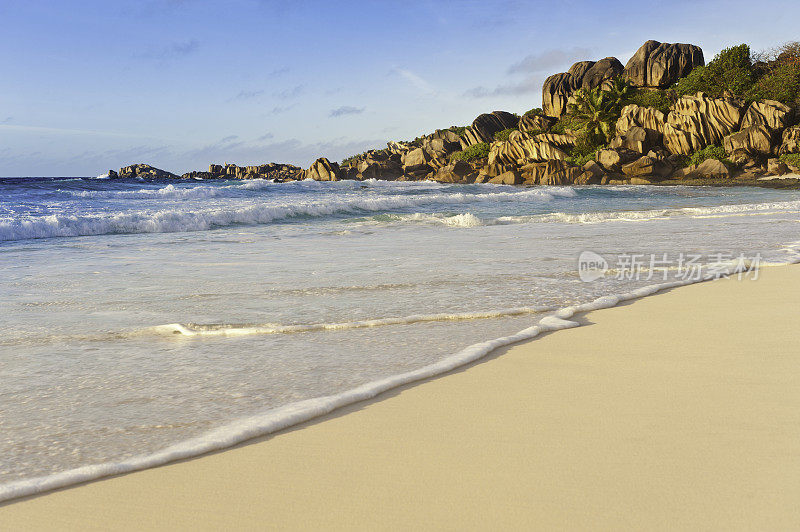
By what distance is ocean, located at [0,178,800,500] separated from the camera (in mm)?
2467

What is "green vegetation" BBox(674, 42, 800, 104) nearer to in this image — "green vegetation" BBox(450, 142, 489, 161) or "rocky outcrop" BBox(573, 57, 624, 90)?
"rocky outcrop" BBox(573, 57, 624, 90)

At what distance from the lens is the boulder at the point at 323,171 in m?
70.5

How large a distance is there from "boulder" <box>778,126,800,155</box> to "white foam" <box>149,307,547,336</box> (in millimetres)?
43065

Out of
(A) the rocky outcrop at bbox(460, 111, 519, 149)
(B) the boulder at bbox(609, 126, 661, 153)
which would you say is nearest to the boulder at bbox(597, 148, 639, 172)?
(B) the boulder at bbox(609, 126, 661, 153)

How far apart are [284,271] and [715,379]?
5.16m

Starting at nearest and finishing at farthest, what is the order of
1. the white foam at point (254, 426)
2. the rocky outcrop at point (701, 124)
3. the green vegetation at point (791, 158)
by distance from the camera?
1. the white foam at point (254, 426)
2. the green vegetation at point (791, 158)
3. the rocky outcrop at point (701, 124)

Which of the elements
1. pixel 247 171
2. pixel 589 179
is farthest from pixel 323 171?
pixel 247 171

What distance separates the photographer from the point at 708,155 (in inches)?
1631

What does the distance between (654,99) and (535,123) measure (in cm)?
1284

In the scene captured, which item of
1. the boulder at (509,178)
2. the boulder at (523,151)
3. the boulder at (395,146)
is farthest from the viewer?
the boulder at (395,146)

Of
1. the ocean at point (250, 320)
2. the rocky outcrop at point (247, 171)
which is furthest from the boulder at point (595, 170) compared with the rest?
the rocky outcrop at point (247, 171)

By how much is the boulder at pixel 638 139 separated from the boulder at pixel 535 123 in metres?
17.3

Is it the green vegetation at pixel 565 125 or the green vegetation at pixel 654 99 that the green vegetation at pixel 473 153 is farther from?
the green vegetation at pixel 654 99

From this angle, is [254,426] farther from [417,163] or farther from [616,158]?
[417,163]
